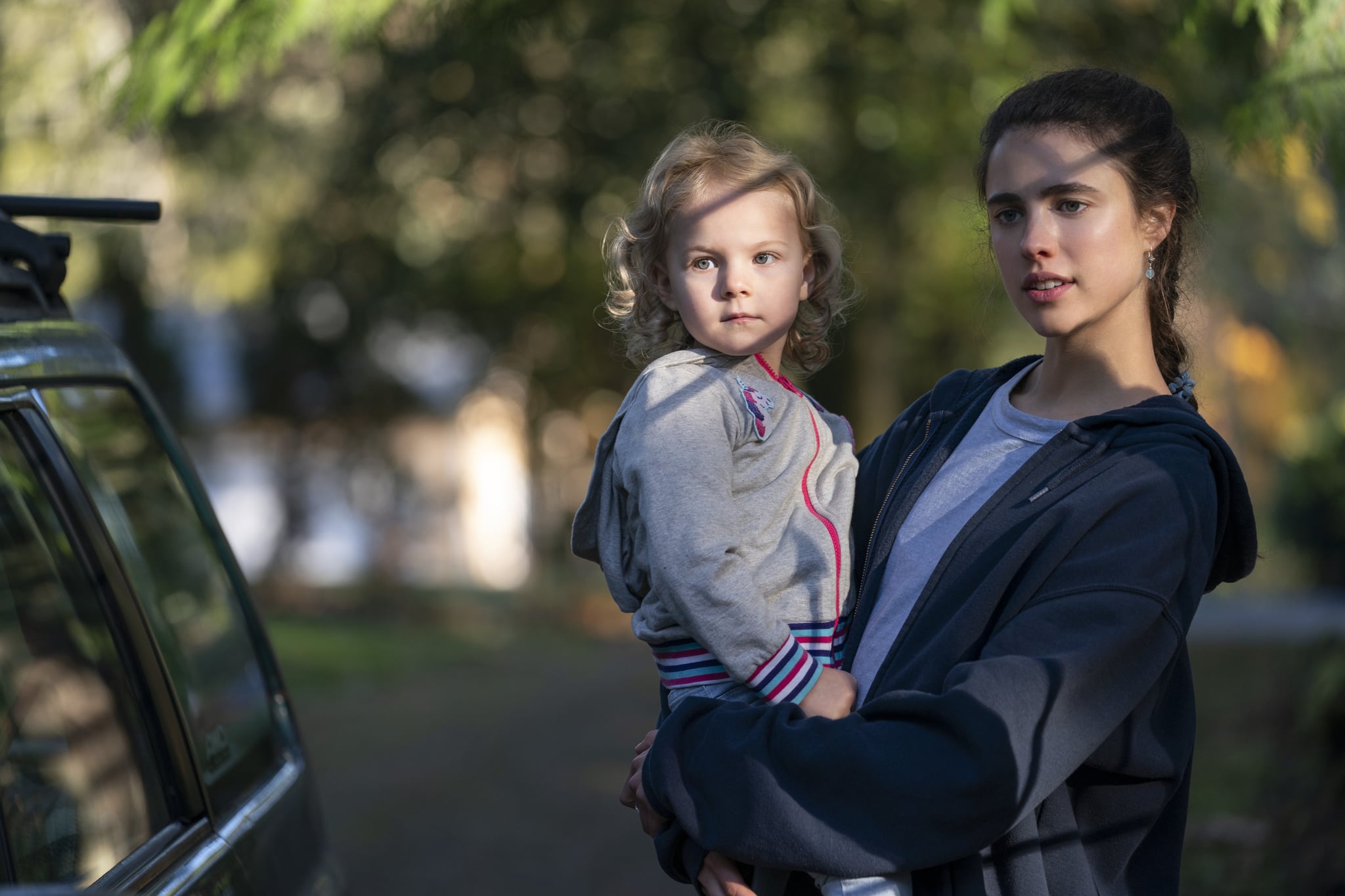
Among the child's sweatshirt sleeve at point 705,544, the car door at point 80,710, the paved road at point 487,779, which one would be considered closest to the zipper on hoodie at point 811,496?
the child's sweatshirt sleeve at point 705,544

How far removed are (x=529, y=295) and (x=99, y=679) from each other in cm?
1322

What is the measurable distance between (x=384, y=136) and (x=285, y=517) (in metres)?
7.76

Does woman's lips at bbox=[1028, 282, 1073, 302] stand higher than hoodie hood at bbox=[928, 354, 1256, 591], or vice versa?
woman's lips at bbox=[1028, 282, 1073, 302]

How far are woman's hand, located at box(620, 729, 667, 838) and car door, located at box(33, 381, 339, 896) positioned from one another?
69 centimetres

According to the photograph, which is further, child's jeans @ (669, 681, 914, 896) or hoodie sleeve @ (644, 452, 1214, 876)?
child's jeans @ (669, 681, 914, 896)

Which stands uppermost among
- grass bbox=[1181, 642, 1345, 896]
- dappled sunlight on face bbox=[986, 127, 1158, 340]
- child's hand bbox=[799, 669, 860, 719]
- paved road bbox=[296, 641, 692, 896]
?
dappled sunlight on face bbox=[986, 127, 1158, 340]

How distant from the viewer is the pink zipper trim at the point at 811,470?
7.19 feet

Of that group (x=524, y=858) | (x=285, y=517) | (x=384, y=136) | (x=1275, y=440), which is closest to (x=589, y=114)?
(x=384, y=136)

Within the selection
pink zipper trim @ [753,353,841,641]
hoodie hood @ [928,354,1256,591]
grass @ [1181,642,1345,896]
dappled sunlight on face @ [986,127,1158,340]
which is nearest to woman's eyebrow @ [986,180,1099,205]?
dappled sunlight on face @ [986,127,1158,340]

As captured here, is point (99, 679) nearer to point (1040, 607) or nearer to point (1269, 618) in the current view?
point (1040, 607)

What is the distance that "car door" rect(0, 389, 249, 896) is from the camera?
2166 mm

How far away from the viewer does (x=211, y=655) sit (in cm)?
301

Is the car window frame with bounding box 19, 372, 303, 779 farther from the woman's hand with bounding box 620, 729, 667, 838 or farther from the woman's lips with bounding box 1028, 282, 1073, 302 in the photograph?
the woman's lips with bounding box 1028, 282, 1073, 302

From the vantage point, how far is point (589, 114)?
360 inches
